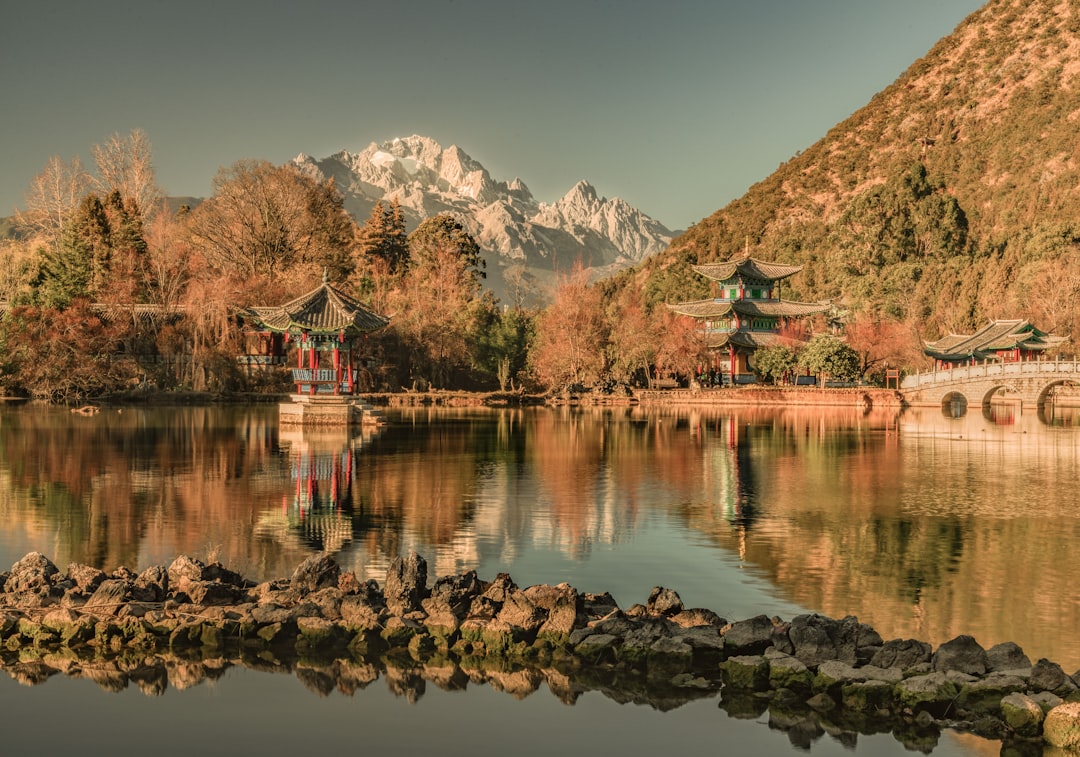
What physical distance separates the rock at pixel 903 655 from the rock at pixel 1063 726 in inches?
63.5

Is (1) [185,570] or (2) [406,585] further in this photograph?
(1) [185,570]

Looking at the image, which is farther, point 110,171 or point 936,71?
point 936,71

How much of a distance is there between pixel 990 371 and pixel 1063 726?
53.9 metres

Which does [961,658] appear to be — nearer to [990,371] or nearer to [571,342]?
[990,371]

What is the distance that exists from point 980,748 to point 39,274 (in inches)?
2965

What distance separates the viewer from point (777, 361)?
72.9m

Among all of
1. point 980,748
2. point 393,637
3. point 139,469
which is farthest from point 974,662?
point 139,469

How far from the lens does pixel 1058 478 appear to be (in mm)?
29922

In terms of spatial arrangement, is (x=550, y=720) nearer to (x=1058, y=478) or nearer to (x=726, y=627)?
(x=726, y=627)

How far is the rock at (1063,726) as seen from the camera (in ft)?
34.4

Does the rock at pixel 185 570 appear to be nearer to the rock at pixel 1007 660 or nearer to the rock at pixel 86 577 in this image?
the rock at pixel 86 577

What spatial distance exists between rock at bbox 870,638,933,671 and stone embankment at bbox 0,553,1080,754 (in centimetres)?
2

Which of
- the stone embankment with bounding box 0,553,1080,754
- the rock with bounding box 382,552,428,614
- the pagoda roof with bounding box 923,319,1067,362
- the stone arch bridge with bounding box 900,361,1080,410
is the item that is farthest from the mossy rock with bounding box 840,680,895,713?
the pagoda roof with bounding box 923,319,1067,362

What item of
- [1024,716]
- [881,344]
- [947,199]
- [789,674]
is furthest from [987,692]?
[947,199]
